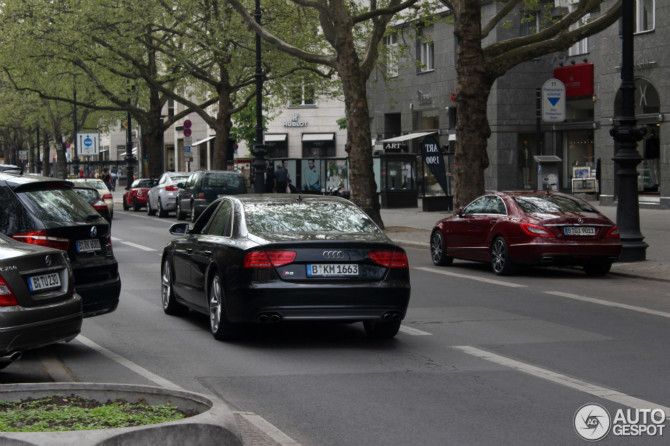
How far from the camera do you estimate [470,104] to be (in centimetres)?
2447

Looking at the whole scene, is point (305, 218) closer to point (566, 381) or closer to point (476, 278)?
point (566, 381)

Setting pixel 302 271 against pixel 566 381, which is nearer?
pixel 566 381

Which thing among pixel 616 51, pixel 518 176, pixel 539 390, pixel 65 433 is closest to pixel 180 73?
pixel 518 176

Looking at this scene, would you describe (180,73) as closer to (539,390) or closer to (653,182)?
(653,182)

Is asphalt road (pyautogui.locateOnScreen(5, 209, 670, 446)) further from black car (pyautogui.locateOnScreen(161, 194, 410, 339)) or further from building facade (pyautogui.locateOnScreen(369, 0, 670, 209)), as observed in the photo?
building facade (pyautogui.locateOnScreen(369, 0, 670, 209))

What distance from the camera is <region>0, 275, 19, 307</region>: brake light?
762 cm

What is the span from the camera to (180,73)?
42.3 m

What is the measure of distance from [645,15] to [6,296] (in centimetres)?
2977

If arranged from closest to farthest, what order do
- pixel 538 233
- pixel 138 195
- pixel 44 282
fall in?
pixel 44 282 < pixel 538 233 < pixel 138 195

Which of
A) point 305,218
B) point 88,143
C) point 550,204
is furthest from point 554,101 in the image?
point 88,143

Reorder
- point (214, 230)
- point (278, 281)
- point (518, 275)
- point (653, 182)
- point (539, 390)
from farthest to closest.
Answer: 1. point (653, 182)
2. point (518, 275)
3. point (214, 230)
4. point (278, 281)
5. point (539, 390)

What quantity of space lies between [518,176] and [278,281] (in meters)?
35.0

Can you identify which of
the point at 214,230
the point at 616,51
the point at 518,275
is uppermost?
the point at 616,51

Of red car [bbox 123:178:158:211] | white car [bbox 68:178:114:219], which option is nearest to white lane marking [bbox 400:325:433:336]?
white car [bbox 68:178:114:219]
